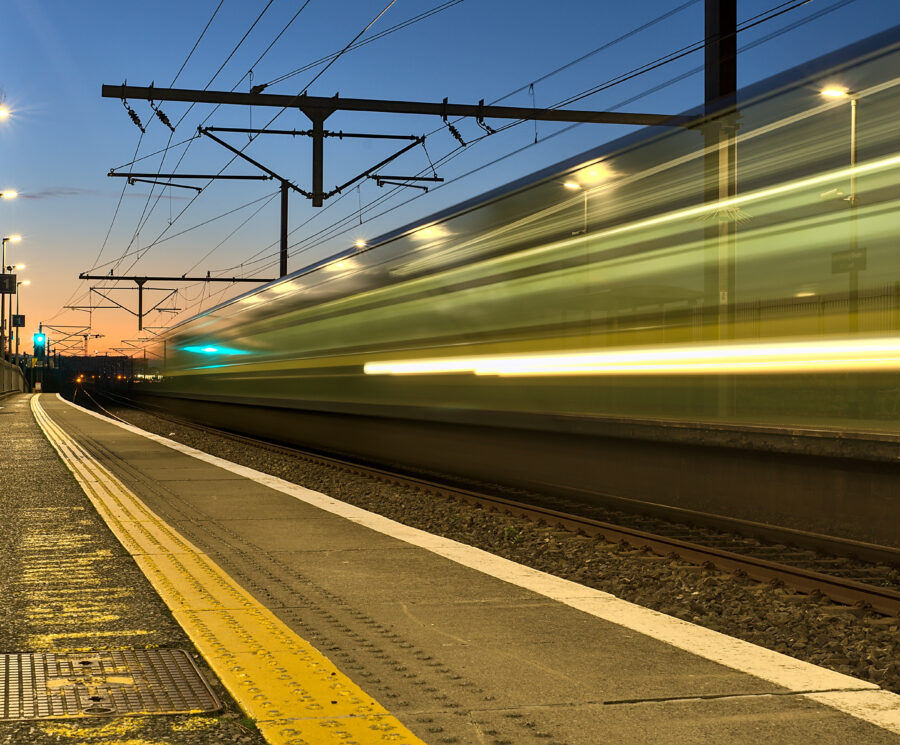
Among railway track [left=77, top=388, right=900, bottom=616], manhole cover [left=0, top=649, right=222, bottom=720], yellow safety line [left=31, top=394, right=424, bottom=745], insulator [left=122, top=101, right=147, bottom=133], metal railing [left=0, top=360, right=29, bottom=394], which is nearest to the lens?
yellow safety line [left=31, top=394, right=424, bottom=745]

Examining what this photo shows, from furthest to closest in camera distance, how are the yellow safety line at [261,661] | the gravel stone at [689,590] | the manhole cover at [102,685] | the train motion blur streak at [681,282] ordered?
the train motion blur streak at [681,282] → the gravel stone at [689,590] → the manhole cover at [102,685] → the yellow safety line at [261,661]

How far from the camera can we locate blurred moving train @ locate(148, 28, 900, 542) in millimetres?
6637

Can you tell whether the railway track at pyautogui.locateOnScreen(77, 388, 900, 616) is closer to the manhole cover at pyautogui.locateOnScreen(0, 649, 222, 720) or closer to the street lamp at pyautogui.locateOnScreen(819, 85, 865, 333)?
the street lamp at pyautogui.locateOnScreen(819, 85, 865, 333)

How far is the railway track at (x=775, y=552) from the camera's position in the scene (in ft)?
20.3

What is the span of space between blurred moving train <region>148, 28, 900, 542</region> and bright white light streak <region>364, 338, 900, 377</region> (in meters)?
0.02

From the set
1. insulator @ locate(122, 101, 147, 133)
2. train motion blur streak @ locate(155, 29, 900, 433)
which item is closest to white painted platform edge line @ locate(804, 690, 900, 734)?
train motion blur streak @ locate(155, 29, 900, 433)

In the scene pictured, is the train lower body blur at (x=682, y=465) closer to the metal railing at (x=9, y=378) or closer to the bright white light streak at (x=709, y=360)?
the bright white light streak at (x=709, y=360)

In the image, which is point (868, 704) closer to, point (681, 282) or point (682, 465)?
point (682, 465)

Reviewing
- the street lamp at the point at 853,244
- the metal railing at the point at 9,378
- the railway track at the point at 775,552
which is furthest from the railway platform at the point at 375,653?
the metal railing at the point at 9,378

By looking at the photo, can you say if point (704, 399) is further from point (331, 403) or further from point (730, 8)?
point (331, 403)

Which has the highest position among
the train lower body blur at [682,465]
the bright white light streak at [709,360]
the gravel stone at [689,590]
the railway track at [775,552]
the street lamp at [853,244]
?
the street lamp at [853,244]

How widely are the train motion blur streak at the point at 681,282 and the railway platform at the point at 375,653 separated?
2.12 metres

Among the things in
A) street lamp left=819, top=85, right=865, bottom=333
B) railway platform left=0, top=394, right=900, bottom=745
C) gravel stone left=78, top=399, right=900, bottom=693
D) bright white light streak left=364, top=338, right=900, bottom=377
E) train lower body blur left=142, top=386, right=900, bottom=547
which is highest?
street lamp left=819, top=85, right=865, bottom=333

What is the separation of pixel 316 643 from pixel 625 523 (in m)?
5.29
